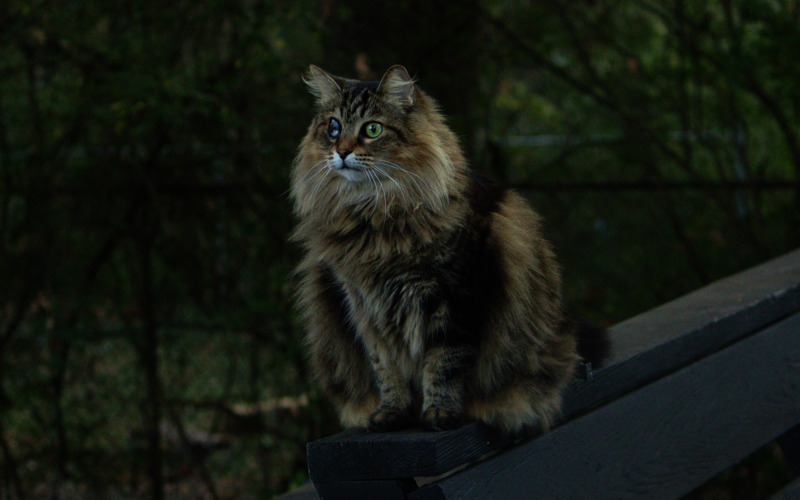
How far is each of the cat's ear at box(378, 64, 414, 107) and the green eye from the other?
64mm

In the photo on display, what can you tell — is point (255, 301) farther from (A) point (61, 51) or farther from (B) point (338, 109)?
(B) point (338, 109)

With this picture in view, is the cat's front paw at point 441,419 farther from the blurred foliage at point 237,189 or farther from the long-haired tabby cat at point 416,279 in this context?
the blurred foliage at point 237,189

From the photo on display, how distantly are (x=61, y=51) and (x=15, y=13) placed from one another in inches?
9.5

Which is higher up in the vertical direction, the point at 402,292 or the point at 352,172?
the point at 352,172

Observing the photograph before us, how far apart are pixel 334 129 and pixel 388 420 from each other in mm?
633

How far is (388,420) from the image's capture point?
1.56 m

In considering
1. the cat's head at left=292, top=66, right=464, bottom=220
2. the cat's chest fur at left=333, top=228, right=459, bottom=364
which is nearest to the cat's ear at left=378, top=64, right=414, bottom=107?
the cat's head at left=292, top=66, right=464, bottom=220

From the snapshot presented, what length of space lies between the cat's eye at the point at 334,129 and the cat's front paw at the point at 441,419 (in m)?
0.62

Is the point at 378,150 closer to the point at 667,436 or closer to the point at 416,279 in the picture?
the point at 416,279

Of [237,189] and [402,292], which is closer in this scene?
[402,292]

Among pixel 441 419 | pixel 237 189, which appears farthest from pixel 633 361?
pixel 237 189

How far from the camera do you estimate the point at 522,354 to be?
1.66 m

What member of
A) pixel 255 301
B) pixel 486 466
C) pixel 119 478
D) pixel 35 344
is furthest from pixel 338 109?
pixel 119 478

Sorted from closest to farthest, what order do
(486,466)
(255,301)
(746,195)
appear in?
(486,466) < (255,301) < (746,195)
